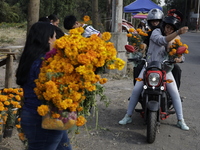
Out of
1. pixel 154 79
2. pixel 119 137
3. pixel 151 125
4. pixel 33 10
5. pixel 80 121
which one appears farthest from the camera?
pixel 33 10

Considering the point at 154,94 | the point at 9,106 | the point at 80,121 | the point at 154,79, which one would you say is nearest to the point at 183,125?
the point at 154,94

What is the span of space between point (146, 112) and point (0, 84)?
15.0 ft

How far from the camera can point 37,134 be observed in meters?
2.71

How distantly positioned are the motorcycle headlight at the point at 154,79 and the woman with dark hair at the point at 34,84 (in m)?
2.12

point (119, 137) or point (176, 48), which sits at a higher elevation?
point (176, 48)

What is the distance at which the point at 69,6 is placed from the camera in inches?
1238

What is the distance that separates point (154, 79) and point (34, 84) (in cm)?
226

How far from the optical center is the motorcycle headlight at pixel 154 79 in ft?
14.9

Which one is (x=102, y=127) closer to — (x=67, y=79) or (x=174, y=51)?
(x=174, y=51)

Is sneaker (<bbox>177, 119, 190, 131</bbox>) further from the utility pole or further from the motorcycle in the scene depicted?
the utility pole

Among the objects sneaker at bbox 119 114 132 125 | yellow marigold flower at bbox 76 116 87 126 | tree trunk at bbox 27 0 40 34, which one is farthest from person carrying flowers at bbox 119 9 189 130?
tree trunk at bbox 27 0 40 34

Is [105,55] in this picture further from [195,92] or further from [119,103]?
[195,92]

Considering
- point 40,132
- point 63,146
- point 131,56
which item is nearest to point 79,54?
point 40,132

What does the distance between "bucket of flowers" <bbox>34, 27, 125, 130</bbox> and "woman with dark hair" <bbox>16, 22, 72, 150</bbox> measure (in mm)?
133
